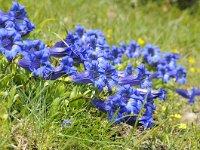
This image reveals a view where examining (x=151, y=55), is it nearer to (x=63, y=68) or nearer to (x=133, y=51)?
(x=133, y=51)

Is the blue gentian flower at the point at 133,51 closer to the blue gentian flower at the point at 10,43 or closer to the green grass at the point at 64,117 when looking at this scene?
the green grass at the point at 64,117


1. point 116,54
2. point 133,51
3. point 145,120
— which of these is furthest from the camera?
point 133,51

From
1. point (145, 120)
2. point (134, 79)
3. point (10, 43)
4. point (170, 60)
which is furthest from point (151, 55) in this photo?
point (10, 43)

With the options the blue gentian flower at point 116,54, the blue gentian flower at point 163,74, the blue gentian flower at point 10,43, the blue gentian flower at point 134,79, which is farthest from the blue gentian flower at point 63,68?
the blue gentian flower at point 163,74

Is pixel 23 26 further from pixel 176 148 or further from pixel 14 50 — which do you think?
pixel 176 148

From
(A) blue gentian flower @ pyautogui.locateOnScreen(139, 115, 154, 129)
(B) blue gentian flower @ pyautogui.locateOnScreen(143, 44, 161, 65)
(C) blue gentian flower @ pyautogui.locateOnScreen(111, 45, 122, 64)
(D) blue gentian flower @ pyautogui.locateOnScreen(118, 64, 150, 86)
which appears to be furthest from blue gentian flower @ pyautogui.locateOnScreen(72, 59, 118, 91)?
(B) blue gentian flower @ pyautogui.locateOnScreen(143, 44, 161, 65)

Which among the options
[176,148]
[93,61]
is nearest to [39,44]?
[93,61]
